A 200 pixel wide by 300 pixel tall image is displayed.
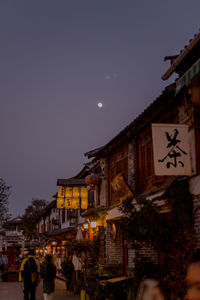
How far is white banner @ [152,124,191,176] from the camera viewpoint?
984cm

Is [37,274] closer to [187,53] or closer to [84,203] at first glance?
[187,53]

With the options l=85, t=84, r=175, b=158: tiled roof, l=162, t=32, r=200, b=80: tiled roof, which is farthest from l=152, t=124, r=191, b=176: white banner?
l=162, t=32, r=200, b=80: tiled roof

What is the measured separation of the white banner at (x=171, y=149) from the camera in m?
9.84

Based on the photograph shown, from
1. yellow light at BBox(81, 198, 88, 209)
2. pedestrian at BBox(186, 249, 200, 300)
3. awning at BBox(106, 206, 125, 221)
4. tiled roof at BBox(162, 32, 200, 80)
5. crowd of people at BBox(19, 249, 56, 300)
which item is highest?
tiled roof at BBox(162, 32, 200, 80)

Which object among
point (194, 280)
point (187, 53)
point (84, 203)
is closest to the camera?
point (194, 280)

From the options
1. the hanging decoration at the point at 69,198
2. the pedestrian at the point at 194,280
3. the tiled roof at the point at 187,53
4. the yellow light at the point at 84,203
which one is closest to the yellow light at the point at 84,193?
the yellow light at the point at 84,203

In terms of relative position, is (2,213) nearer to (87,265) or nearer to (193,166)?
(87,265)

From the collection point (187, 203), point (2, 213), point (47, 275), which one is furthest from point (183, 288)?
point (2, 213)

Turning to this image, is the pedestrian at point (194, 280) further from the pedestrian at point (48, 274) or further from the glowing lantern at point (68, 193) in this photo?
the glowing lantern at point (68, 193)

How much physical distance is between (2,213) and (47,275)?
23534mm

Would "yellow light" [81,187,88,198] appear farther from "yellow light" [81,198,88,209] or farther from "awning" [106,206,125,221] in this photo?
"awning" [106,206,125,221]

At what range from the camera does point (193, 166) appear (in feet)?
33.0

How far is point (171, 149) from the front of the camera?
9977 millimetres

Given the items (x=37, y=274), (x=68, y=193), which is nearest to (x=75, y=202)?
(x=68, y=193)
